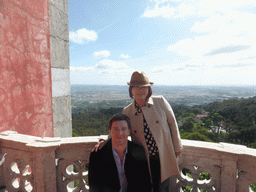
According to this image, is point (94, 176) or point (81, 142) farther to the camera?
point (81, 142)

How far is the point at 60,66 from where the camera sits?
495cm

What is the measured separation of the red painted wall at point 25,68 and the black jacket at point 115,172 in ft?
7.44

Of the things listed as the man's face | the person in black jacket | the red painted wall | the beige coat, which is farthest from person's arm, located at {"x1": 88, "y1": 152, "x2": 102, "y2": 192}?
the red painted wall

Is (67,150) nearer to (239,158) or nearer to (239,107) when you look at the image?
(239,158)

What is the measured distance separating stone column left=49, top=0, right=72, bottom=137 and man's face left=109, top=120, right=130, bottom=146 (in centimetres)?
316

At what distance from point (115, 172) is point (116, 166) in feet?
0.22

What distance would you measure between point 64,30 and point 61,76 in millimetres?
1422

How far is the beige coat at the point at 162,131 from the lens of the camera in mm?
2186

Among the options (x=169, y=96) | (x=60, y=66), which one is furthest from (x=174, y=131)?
(x=169, y=96)

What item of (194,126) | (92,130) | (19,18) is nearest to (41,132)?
(19,18)

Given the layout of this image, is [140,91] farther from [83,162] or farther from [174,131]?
[83,162]

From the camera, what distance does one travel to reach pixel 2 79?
3211 millimetres

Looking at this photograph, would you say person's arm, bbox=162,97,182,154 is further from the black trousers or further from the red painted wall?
the red painted wall

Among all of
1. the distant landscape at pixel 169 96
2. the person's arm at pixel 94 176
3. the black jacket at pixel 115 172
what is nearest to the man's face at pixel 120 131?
the black jacket at pixel 115 172
